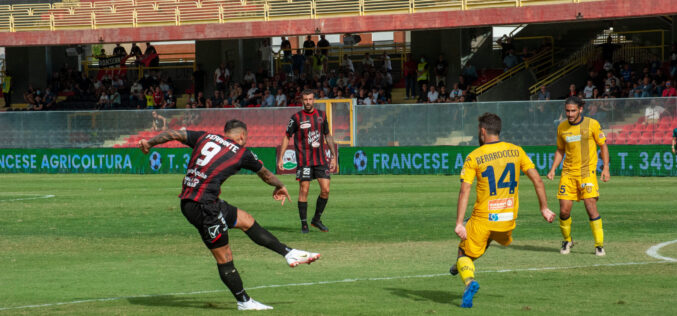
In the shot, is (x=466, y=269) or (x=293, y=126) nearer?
(x=466, y=269)

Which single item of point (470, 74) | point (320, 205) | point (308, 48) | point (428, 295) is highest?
point (308, 48)

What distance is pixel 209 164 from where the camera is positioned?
8.58 meters

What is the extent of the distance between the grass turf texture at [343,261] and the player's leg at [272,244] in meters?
0.47

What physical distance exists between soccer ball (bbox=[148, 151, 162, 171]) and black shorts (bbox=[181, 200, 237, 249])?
2448 cm

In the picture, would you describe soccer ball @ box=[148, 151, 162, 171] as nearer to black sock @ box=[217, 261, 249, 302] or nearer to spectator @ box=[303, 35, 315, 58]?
spectator @ box=[303, 35, 315, 58]

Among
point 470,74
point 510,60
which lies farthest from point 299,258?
point 510,60

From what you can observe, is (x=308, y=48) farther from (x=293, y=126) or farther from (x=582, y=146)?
(x=582, y=146)

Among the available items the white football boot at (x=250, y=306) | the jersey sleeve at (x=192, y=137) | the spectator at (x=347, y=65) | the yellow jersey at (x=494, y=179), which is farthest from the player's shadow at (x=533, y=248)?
the spectator at (x=347, y=65)

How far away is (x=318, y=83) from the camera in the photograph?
38062 mm

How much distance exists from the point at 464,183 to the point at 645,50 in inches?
1223

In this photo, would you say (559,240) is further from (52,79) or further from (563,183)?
(52,79)

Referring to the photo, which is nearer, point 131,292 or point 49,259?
point 131,292

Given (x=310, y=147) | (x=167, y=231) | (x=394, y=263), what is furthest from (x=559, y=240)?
(x=167, y=231)

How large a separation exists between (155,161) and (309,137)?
62.0 feet
